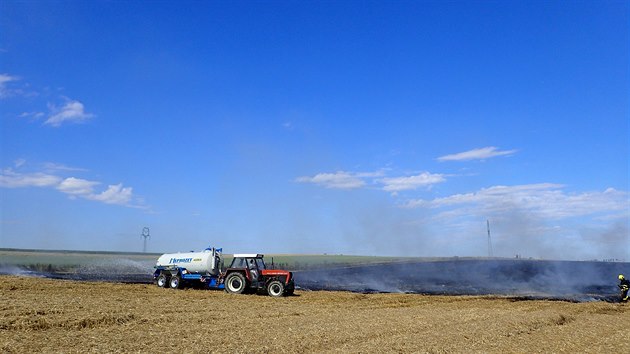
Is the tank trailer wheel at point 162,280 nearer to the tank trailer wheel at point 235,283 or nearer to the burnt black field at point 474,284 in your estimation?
the tank trailer wheel at point 235,283

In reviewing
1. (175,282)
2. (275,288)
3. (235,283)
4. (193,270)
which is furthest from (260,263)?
(175,282)

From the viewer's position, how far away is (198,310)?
2331cm

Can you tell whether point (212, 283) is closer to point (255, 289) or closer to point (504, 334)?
point (255, 289)

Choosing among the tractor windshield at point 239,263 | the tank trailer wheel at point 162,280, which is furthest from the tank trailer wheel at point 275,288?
the tank trailer wheel at point 162,280

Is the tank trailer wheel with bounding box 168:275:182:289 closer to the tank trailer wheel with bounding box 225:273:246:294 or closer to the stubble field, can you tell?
the tank trailer wheel with bounding box 225:273:246:294

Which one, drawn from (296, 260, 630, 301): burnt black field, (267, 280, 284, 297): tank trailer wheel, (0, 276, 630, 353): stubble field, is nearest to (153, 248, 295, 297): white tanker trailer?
(267, 280, 284, 297): tank trailer wheel

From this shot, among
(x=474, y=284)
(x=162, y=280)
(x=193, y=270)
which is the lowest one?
(x=474, y=284)

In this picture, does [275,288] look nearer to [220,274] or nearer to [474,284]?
[220,274]

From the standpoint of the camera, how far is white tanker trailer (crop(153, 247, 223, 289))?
38312 mm

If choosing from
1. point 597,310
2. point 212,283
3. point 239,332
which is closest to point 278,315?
point 239,332

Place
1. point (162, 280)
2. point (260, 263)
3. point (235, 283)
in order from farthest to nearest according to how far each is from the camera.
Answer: point (162, 280)
point (260, 263)
point (235, 283)

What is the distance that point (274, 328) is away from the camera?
18688 millimetres

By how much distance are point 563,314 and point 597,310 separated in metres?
5.68

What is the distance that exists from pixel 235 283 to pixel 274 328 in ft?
54.7
